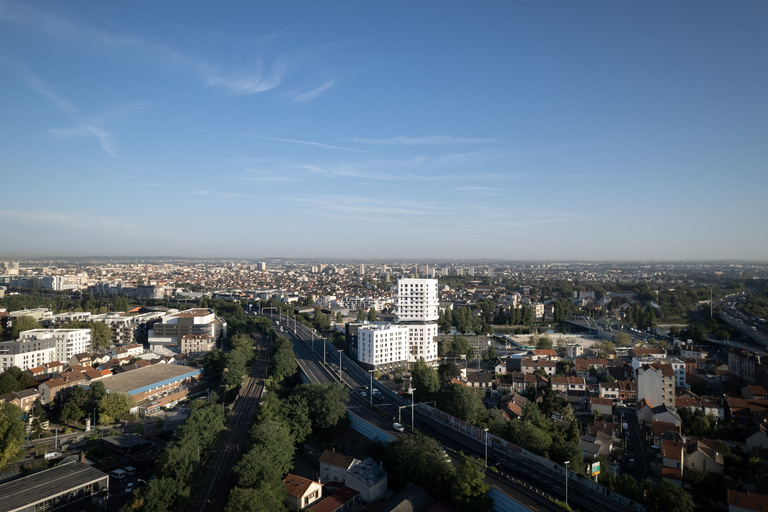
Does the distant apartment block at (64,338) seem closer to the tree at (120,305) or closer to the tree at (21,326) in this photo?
the tree at (21,326)

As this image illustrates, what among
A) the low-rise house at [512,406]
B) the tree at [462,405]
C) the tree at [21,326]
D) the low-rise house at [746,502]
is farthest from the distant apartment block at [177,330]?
the low-rise house at [746,502]

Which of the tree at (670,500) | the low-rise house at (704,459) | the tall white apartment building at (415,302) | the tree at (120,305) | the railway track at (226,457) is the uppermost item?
the tall white apartment building at (415,302)

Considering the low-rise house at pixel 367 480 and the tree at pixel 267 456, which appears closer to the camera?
the tree at pixel 267 456

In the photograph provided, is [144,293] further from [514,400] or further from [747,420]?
[747,420]

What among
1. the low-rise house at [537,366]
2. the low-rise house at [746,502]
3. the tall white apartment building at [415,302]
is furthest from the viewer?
the tall white apartment building at [415,302]

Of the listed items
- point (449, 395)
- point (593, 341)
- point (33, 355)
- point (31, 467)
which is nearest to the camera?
point (31, 467)

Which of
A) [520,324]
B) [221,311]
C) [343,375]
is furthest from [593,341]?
[221,311]

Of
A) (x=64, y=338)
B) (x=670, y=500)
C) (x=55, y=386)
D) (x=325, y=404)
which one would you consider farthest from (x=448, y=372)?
(x=64, y=338)

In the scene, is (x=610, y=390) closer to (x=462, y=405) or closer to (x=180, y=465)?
(x=462, y=405)
